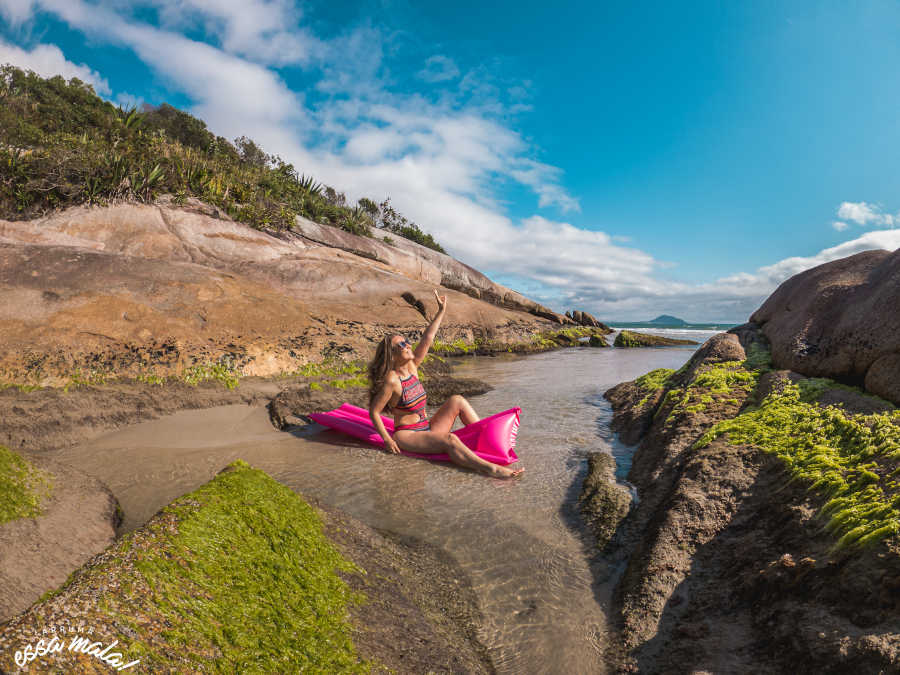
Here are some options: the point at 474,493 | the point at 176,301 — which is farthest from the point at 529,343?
the point at 474,493

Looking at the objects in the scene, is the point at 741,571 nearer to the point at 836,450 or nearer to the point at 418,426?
the point at 836,450

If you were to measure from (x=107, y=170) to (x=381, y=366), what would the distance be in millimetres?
15795

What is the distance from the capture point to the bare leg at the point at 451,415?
17.6 ft

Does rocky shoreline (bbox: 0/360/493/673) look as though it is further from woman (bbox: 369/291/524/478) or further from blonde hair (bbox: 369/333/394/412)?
blonde hair (bbox: 369/333/394/412)

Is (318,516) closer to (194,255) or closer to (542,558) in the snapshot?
(542,558)

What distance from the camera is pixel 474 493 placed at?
13.8 ft

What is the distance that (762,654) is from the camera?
189 centimetres

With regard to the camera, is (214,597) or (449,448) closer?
(214,597)

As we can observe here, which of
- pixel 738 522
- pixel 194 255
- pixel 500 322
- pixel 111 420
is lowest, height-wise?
pixel 111 420

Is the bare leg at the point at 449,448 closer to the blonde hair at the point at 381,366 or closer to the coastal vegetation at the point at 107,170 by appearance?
the blonde hair at the point at 381,366

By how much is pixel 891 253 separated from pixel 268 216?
20.1 metres

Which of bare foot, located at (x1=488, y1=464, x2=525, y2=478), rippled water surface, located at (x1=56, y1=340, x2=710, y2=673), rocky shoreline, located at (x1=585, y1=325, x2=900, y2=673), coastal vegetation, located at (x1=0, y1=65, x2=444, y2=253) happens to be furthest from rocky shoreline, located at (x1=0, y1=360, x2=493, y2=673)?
coastal vegetation, located at (x1=0, y1=65, x2=444, y2=253)

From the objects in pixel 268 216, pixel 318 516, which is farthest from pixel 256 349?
pixel 268 216

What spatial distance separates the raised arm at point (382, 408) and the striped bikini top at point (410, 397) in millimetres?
118
